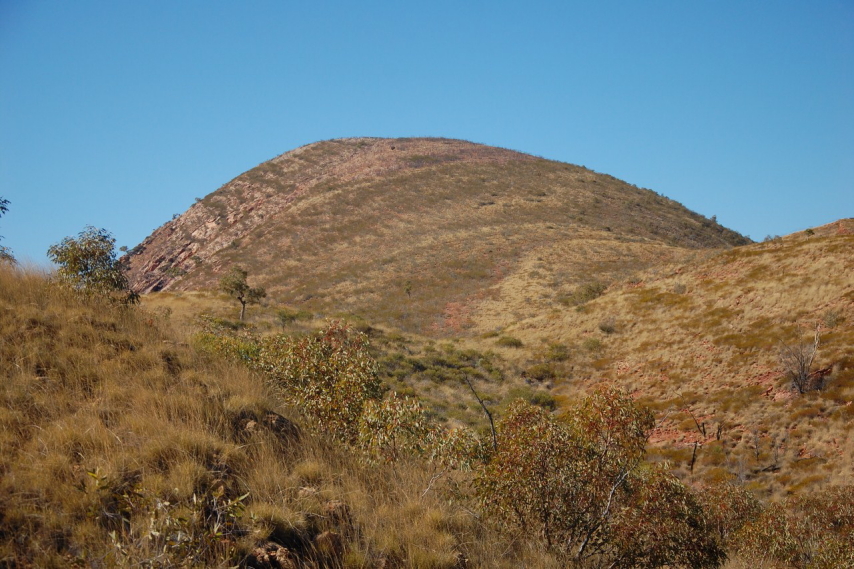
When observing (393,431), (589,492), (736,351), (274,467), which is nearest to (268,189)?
(736,351)

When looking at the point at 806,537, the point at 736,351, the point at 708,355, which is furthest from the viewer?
the point at 708,355

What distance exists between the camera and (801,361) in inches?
802

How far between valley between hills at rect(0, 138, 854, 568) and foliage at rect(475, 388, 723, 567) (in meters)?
0.03

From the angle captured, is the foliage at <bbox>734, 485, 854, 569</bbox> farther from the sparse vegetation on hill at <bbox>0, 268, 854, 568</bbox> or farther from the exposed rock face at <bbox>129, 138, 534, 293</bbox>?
the exposed rock face at <bbox>129, 138, 534, 293</bbox>

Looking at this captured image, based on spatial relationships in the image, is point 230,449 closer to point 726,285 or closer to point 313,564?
point 313,564

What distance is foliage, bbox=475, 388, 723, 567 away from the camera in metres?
6.27

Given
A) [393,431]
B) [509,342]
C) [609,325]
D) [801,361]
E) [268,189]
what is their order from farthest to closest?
[268,189], [509,342], [609,325], [801,361], [393,431]

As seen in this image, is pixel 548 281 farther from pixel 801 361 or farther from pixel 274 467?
pixel 274 467

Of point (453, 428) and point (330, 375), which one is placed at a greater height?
point (330, 375)

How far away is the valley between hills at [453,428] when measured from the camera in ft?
15.8

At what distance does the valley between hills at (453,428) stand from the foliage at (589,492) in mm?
32

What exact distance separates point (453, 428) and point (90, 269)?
300 inches

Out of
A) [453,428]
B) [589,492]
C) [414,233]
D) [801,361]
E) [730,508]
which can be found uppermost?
[414,233]

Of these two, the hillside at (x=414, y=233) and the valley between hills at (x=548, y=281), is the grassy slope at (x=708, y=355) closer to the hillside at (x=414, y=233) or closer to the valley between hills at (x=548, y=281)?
the valley between hills at (x=548, y=281)
